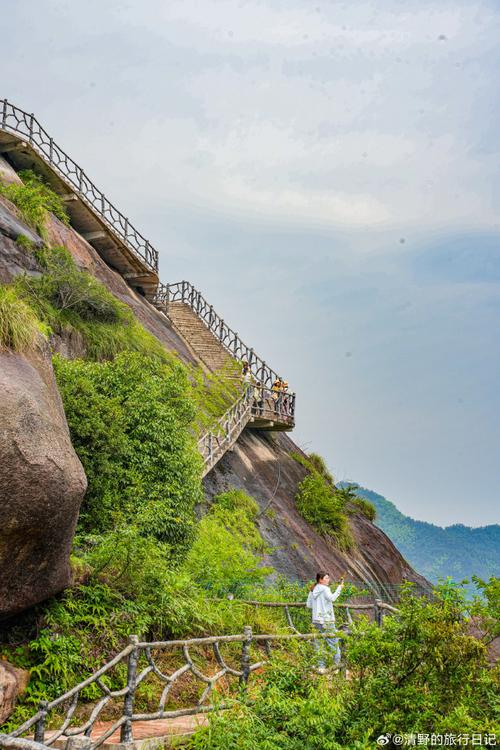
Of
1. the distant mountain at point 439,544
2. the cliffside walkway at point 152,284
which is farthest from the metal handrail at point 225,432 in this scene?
the distant mountain at point 439,544

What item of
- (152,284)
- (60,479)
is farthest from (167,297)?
(60,479)

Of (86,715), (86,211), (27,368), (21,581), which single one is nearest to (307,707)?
(86,715)

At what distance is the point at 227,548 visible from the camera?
14.4 metres

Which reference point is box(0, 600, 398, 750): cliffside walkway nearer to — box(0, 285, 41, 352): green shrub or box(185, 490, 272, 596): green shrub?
box(185, 490, 272, 596): green shrub

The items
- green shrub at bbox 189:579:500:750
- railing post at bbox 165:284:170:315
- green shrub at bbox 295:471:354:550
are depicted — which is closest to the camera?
green shrub at bbox 189:579:500:750

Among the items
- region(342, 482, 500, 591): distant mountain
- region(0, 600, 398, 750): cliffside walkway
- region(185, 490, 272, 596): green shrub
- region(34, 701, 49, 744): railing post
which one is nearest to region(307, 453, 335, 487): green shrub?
region(185, 490, 272, 596): green shrub

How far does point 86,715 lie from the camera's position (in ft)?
27.4

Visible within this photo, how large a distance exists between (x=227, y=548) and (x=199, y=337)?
1662cm

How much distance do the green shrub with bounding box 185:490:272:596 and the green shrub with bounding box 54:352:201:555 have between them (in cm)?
57

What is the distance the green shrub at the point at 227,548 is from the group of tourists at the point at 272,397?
5.58 m

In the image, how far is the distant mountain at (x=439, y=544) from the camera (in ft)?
552

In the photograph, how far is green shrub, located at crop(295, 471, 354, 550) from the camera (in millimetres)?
24172

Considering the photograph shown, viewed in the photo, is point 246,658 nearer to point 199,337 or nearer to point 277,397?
point 277,397

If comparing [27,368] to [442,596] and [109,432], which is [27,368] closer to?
[109,432]
